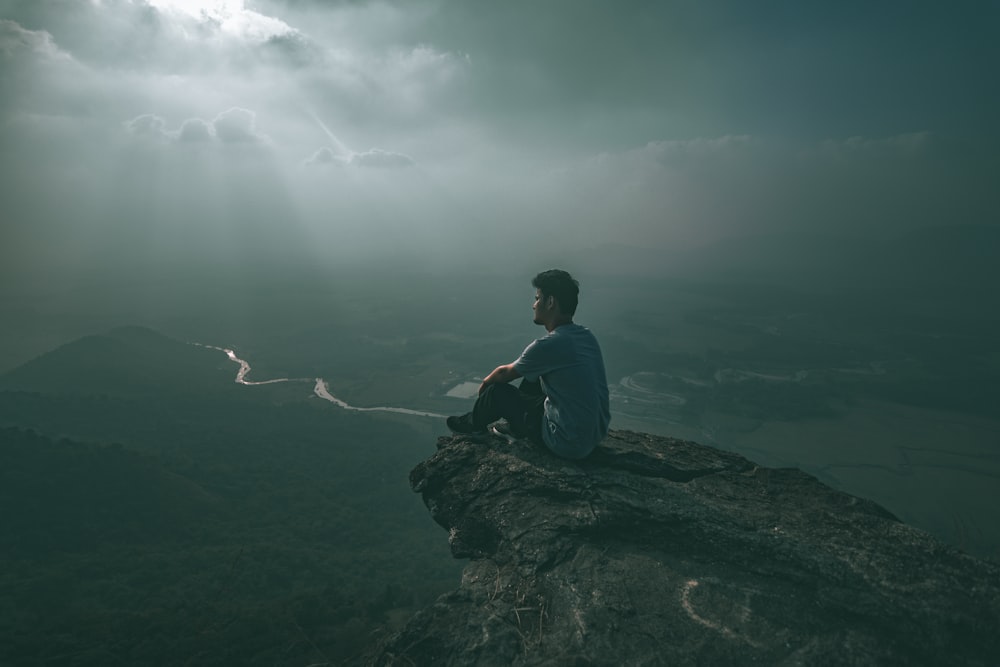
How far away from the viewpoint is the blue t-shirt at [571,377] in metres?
5.32

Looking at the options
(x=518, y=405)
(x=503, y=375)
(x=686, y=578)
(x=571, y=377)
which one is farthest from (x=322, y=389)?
(x=686, y=578)

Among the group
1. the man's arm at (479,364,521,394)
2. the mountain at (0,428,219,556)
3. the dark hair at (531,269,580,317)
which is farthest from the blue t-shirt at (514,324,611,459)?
the mountain at (0,428,219,556)

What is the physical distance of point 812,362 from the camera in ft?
455

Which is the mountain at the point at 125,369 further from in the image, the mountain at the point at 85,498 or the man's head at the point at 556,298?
the man's head at the point at 556,298

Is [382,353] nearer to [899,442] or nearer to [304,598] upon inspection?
[304,598]

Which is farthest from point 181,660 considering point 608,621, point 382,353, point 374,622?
point 382,353

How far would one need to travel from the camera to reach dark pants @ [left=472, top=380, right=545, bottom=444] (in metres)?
6.00

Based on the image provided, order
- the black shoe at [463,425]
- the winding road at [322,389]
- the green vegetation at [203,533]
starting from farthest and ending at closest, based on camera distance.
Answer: the winding road at [322,389], the green vegetation at [203,533], the black shoe at [463,425]

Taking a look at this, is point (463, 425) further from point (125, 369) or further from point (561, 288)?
point (125, 369)

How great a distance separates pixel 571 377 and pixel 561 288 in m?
1.11

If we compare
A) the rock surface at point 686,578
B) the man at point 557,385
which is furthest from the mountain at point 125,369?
the rock surface at point 686,578

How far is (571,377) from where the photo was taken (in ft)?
17.5

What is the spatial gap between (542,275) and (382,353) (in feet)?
450

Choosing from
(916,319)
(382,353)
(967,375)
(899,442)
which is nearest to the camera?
(899,442)
